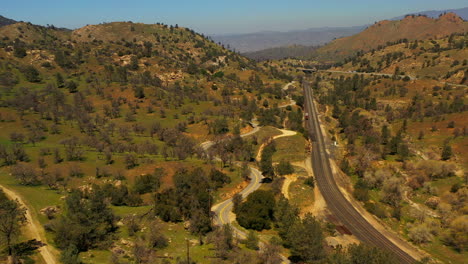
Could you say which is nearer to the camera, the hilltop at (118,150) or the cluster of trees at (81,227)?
the cluster of trees at (81,227)

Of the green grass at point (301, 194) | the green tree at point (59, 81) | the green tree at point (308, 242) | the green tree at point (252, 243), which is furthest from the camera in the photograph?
the green tree at point (59, 81)

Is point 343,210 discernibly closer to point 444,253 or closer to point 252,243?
point 444,253

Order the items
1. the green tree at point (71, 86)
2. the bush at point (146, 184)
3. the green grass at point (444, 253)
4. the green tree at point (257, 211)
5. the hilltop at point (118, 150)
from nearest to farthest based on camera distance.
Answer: the hilltop at point (118, 150) → the green grass at point (444, 253) → the green tree at point (257, 211) → the bush at point (146, 184) → the green tree at point (71, 86)

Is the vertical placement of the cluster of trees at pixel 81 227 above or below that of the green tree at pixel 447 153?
above

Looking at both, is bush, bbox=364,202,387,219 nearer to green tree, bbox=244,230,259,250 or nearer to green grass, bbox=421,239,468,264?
green grass, bbox=421,239,468,264

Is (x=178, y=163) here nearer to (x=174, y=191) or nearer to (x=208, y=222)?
(x=174, y=191)

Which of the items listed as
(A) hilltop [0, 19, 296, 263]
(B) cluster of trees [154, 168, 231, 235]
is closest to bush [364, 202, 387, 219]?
(A) hilltop [0, 19, 296, 263]

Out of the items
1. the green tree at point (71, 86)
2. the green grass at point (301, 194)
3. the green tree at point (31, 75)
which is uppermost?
the green tree at point (31, 75)

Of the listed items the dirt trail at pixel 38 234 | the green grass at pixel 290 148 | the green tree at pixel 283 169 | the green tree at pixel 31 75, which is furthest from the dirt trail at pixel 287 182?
the green tree at pixel 31 75

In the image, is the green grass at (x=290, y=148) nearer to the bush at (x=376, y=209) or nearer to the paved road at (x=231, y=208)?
the paved road at (x=231, y=208)

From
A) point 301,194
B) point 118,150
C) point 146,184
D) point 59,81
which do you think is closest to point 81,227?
point 146,184

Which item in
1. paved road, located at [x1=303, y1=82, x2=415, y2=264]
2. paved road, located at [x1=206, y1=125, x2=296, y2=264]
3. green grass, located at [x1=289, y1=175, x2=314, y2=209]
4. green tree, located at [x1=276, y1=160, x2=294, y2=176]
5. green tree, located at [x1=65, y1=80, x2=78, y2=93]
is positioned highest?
green tree, located at [x1=65, y1=80, x2=78, y2=93]
